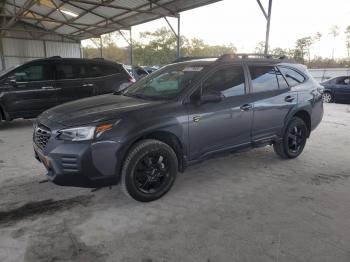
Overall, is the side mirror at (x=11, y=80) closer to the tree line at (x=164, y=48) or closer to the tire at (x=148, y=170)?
the tire at (x=148, y=170)

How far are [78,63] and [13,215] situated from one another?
18.2ft

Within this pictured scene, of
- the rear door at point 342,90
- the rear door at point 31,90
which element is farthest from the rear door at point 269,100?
the rear door at point 342,90

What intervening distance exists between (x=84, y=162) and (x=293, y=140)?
3.57 meters

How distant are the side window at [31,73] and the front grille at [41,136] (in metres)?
4.46

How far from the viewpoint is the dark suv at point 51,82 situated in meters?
7.41

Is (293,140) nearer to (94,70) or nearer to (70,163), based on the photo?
(70,163)

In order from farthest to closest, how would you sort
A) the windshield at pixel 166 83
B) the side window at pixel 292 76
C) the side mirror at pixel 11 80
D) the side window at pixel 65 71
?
the side window at pixel 65 71, the side mirror at pixel 11 80, the side window at pixel 292 76, the windshield at pixel 166 83

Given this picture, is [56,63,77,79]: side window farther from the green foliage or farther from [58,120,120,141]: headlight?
the green foliage

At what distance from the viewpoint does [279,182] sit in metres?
4.21

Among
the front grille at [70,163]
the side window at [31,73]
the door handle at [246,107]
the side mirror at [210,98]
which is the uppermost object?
the side window at [31,73]

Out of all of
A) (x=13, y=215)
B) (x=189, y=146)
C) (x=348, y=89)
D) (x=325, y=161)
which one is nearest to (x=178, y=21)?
(x=348, y=89)

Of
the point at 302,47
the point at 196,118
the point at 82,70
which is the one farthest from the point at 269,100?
the point at 302,47

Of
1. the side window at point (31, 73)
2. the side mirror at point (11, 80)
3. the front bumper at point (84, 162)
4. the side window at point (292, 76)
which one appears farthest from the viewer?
the side window at point (31, 73)

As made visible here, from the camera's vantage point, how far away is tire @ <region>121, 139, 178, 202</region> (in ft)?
10.8
